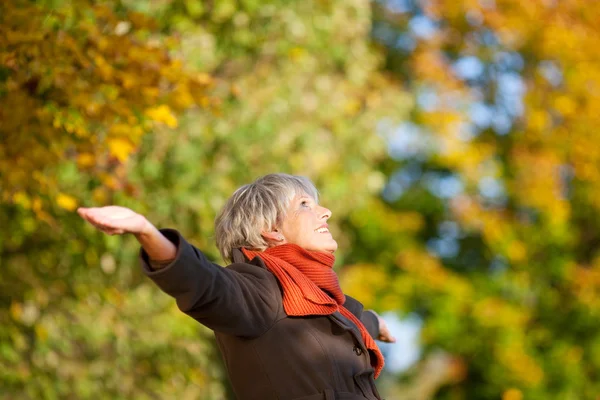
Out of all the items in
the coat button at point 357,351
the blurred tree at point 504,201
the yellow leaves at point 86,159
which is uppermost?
the coat button at point 357,351

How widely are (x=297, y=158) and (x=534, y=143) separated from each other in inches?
201

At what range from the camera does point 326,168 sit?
10695mm

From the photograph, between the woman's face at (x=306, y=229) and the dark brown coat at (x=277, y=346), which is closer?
the dark brown coat at (x=277, y=346)

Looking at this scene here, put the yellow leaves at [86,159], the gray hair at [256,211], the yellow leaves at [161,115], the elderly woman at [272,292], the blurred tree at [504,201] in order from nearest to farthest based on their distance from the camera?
the elderly woman at [272,292] < the gray hair at [256,211] < the yellow leaves at [161,115] < the yellow leaves at [86,159] < the blurred tree at [504,201]

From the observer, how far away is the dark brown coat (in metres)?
2.66

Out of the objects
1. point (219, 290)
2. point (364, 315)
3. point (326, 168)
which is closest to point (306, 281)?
point (219, 290)

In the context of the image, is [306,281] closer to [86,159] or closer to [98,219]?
[98,219]

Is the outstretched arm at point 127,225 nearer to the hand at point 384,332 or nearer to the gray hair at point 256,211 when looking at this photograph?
the gray hair at point 256,211

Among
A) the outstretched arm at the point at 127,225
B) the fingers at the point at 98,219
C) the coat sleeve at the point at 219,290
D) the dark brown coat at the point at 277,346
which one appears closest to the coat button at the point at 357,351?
the dark brown coat at the point at 277,346

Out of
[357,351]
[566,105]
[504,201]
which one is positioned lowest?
[504,201]

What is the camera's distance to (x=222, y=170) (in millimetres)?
9117

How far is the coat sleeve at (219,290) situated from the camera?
2412 mm

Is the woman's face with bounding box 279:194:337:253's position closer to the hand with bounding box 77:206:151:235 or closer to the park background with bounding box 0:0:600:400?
the hand with bounding box 77:206:151:235

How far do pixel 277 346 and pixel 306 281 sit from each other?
0.20m
